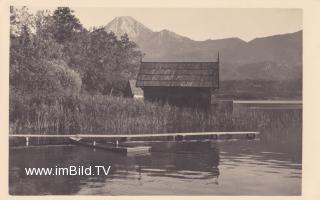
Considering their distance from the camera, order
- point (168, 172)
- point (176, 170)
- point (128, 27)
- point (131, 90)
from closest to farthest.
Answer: point (168, 172), point (176, 170), point (128, 27), point (131, 90)

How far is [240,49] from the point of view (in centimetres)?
834

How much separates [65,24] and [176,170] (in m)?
3.69

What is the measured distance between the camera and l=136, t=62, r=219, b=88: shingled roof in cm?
1124

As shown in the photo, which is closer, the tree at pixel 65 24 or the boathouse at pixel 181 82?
the tree at pixel 65 24

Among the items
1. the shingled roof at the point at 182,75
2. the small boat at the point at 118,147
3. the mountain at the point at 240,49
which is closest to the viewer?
the mountain at the point at 240,49

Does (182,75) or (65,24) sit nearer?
(65,24)

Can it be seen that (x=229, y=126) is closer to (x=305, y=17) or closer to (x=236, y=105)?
(x=236, y=105)

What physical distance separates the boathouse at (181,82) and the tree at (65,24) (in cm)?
169

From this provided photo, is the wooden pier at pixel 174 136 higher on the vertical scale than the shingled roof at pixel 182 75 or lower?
lower

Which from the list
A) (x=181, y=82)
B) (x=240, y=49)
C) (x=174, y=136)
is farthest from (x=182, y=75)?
(x=240, y=49)

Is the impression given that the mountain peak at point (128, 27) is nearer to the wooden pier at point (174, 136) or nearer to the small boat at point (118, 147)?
the small boat at point (118, 147)

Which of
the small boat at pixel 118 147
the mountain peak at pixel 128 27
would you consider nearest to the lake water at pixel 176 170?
the small boat at pixel 118 147

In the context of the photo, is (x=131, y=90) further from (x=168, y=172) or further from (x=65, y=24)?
(x=168, y=172)

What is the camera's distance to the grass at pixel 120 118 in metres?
8.96
